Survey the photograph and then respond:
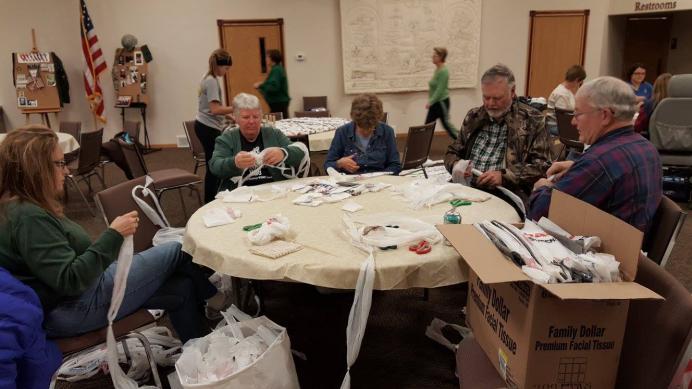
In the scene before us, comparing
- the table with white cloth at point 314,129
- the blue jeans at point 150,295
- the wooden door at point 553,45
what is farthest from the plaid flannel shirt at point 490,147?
the wooden door at point 553,45

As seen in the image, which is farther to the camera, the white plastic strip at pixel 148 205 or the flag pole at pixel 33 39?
the flag pole at pixel 33 39

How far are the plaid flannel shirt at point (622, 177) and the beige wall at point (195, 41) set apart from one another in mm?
6684

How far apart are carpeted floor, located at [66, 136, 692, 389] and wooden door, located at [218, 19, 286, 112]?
5.56 meters

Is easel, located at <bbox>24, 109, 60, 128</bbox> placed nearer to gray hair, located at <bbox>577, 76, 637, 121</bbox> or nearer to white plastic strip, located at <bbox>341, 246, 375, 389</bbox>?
white plastic strip, located at <bbox>341, 246, 375, 389</bbox>

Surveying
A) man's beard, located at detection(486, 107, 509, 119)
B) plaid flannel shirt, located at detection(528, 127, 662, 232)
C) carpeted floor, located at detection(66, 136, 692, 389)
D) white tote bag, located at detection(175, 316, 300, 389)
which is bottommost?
carpeted floor, located at detection(66, 136, 692, 389)

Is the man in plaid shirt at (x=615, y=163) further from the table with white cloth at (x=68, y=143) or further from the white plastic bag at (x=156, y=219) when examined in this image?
the table with white cloth at (x=68, y=143)

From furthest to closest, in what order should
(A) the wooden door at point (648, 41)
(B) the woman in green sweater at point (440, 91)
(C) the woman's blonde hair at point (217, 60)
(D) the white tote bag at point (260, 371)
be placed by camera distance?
(A) the wooden door at point (648, 41) → (B) the woman in green sweater at point (440, 91) → (C) the woman's blonde hair at point (217, 60) → (D) the white tote bag at point (260, 371)

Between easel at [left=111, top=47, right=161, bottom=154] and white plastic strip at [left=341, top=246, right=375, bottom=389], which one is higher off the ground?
easel at [left=111, top=47, right=161, bottom=154]

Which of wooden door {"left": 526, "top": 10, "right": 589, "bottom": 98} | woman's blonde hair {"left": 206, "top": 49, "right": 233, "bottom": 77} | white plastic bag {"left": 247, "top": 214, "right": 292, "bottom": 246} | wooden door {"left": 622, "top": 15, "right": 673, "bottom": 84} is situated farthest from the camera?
wooden door {"left": 622, "top": 15, "right": 673, "bottom": 84}

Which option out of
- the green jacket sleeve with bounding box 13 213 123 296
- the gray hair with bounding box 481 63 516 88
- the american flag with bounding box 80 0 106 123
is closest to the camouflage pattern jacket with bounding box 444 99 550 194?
the gray hair with bounding box 481 63 516 88

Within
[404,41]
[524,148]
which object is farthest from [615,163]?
[404,41]

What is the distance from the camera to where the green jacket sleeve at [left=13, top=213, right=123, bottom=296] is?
1551 mm

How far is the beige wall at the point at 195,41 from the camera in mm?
7480

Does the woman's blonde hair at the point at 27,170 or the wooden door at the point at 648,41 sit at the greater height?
the wooden door at the point at 648,41
